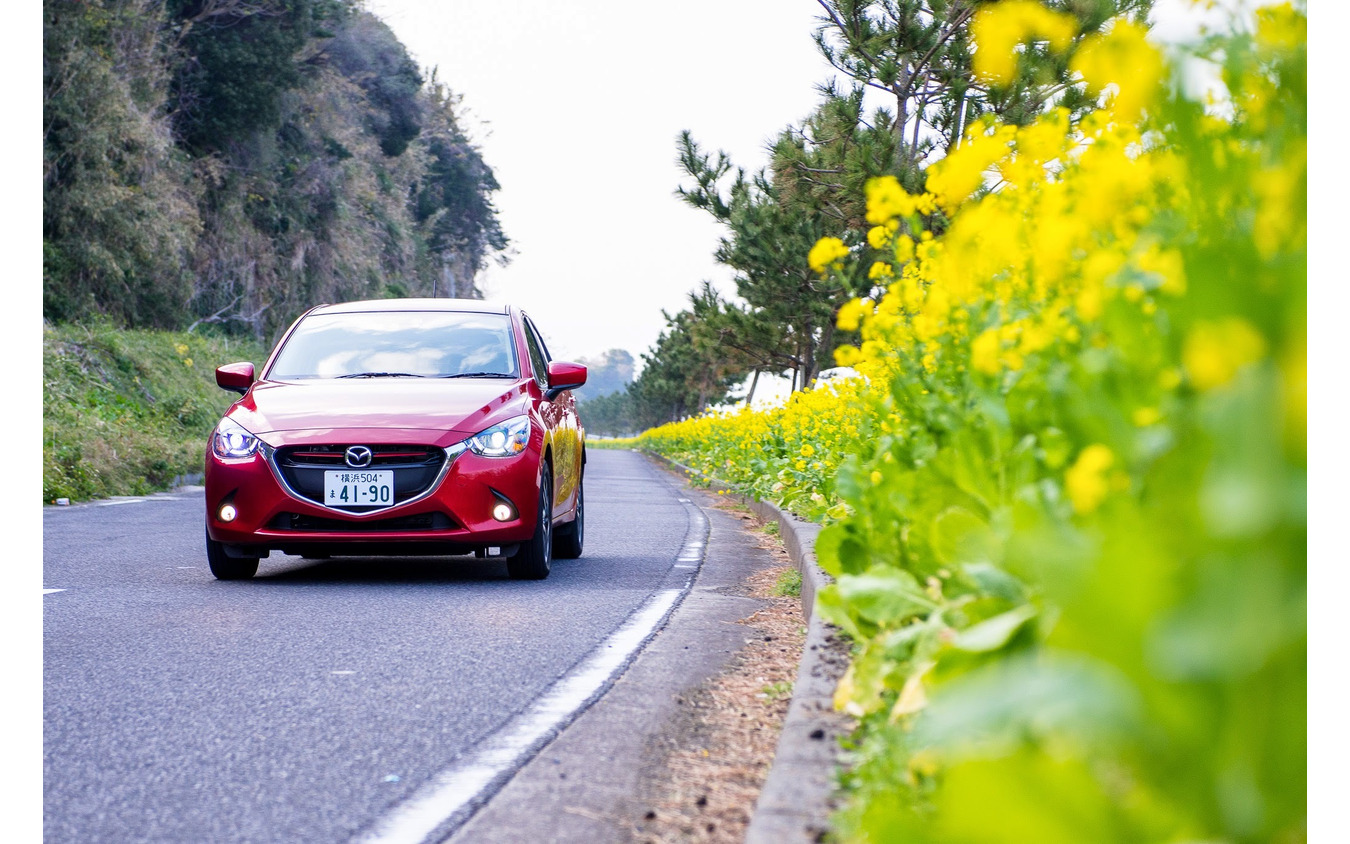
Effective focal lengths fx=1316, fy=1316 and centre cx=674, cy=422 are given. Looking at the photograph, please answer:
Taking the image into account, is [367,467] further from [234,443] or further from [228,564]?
[228,564]

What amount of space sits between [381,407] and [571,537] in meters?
2.03

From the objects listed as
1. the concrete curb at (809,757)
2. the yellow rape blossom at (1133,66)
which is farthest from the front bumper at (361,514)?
the yellow rape blossom at (1133,66)

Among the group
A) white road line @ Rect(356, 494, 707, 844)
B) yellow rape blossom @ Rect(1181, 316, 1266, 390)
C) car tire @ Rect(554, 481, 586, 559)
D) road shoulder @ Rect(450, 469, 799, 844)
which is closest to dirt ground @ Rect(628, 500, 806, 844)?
road shoulder @ Rect(450, 469, 799, 844)

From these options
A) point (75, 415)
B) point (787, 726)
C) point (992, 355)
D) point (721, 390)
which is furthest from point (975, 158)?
point (721, 390)

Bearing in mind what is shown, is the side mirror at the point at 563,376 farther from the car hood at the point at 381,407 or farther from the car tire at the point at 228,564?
the car tire at the point at 228,564

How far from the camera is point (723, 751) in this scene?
357cm

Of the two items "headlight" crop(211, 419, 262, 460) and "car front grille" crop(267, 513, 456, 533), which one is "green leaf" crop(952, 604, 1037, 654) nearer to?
"car front grille" crop(267, 513, 456, 533)

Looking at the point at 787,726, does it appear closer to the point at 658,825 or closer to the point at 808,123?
the point at 658,825

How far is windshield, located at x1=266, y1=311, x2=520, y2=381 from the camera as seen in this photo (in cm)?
773

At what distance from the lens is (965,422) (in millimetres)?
3369

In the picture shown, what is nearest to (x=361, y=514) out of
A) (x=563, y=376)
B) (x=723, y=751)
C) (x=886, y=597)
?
(x=563, y=376)

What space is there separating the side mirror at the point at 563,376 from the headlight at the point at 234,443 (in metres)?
1.80

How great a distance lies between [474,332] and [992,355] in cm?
562

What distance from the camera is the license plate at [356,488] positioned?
665 cm
